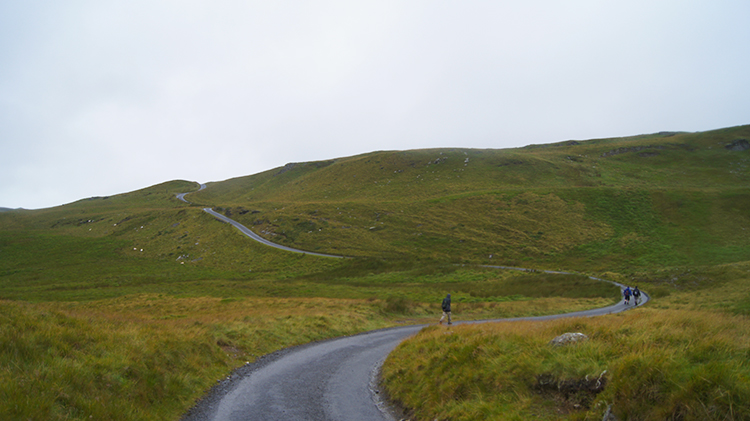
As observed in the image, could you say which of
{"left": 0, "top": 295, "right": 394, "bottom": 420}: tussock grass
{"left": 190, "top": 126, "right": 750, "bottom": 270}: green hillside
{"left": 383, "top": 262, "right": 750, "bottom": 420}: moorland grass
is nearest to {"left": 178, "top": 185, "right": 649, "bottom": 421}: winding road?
{"left": 0, "top": 295, "right": 394, "bottom": 420}: tussock grass

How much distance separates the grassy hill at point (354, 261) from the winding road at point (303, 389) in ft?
2.87

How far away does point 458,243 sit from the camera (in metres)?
72.6

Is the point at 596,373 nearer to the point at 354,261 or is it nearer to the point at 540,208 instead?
the point at 354,261

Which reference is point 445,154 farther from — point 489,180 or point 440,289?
point 440,289

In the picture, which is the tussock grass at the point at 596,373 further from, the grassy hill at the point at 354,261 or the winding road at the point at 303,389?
the winding road at the point at 303,389

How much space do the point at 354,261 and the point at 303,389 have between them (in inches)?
2003

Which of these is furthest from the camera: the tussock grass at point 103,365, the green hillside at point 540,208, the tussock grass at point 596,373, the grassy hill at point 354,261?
the green hillside at point 540,208

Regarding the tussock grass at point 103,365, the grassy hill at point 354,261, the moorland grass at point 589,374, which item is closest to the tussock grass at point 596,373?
the moorland grass at point 589,374

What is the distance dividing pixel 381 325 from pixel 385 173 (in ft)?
350

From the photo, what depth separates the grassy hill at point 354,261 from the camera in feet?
32.9

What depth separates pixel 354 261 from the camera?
62688 mm

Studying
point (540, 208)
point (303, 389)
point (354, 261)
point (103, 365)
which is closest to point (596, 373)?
point (303, 389)

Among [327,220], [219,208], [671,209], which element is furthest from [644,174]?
[219,208]

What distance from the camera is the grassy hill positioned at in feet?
32.9
